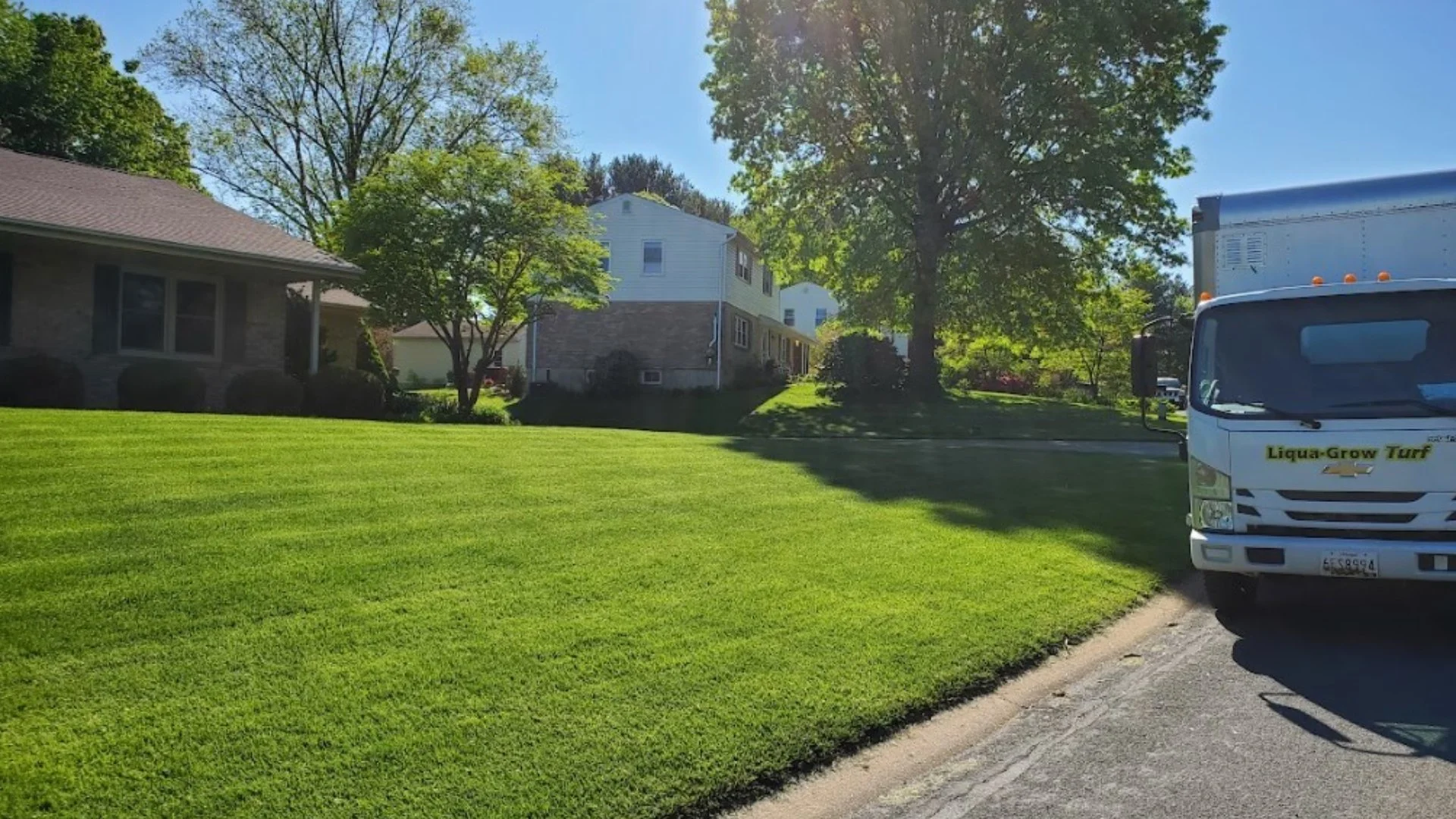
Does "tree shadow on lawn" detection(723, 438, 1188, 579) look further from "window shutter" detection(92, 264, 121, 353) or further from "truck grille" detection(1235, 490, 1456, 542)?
"window shutter" detection(92, 264, 121, 353)

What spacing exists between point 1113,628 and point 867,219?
22119 mm

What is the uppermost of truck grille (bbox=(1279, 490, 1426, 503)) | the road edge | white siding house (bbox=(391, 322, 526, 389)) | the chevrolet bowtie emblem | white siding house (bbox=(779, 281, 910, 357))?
white siding house (bbox=(779, 281, 910, 357))

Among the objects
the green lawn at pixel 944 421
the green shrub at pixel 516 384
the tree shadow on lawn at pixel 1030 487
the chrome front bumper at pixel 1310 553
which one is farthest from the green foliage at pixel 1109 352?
the chrome front bumper at pixel 1310 553

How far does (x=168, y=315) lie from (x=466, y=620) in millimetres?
14817

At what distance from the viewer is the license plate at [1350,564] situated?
5621 millimetres

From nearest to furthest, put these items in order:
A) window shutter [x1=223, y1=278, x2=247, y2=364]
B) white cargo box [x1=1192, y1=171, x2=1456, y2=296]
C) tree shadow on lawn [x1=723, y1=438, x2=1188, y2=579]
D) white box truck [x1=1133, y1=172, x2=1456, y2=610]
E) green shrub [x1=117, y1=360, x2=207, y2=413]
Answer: white box truck [x1=1133, y1=172, x2=1456, y2=610] < white cargo box [x1=1192, y1=171, x2=1456, y2=296] < tree shadow on lawn [x1=723, y1=438, x2=1188, y2=579] < green shrub [x1=117, y1=360, x2=207, y2=413] < window shutter [x1=223, y1=278, x2=247, y2=364]

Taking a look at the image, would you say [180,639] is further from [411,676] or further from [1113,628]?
[1113,628]

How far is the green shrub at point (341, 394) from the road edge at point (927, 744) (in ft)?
50.5

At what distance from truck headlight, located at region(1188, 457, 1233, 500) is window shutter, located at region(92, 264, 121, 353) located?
16.7m

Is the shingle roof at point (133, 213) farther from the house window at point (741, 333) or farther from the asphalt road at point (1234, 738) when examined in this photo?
the house window at point (741, 333)

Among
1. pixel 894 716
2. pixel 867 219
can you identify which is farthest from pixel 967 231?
pixel 894 716

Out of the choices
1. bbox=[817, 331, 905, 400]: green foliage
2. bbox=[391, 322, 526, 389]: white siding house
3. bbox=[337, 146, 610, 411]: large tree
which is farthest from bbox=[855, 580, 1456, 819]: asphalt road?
bbox=[391, 322, 526, 389]: white siding house

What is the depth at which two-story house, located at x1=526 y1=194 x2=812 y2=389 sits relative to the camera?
3194 cm

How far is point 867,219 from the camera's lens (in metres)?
27.3
